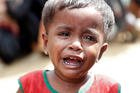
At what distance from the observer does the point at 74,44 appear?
5.78 ft

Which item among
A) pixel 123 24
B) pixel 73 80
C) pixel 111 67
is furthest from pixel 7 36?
pixel 73 80

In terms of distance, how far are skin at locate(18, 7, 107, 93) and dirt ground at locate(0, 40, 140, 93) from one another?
2250mm

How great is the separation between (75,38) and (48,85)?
0.40 metres

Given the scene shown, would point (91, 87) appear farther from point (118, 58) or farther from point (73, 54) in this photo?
point (118, 58)

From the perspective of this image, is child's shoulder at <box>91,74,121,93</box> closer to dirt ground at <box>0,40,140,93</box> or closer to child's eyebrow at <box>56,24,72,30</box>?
child's eyebrow at <box>56,24,72,30</box>

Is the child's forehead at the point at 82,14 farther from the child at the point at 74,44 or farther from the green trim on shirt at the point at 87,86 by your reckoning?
the green trim on shirt at the point at 87,86

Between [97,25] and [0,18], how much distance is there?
356 cm

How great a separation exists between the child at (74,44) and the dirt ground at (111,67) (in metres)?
2.09

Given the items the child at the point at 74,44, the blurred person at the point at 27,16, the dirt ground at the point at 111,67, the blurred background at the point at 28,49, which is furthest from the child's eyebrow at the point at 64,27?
the blurred person at the point at 27,16

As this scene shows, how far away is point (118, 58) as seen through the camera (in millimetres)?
5250

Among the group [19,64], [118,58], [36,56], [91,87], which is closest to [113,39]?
[118,58]

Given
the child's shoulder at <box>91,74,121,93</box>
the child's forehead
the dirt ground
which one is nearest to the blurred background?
the dirt ground

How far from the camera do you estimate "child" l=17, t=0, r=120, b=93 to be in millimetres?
1802

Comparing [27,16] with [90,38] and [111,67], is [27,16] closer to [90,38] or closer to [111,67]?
[111,67]
